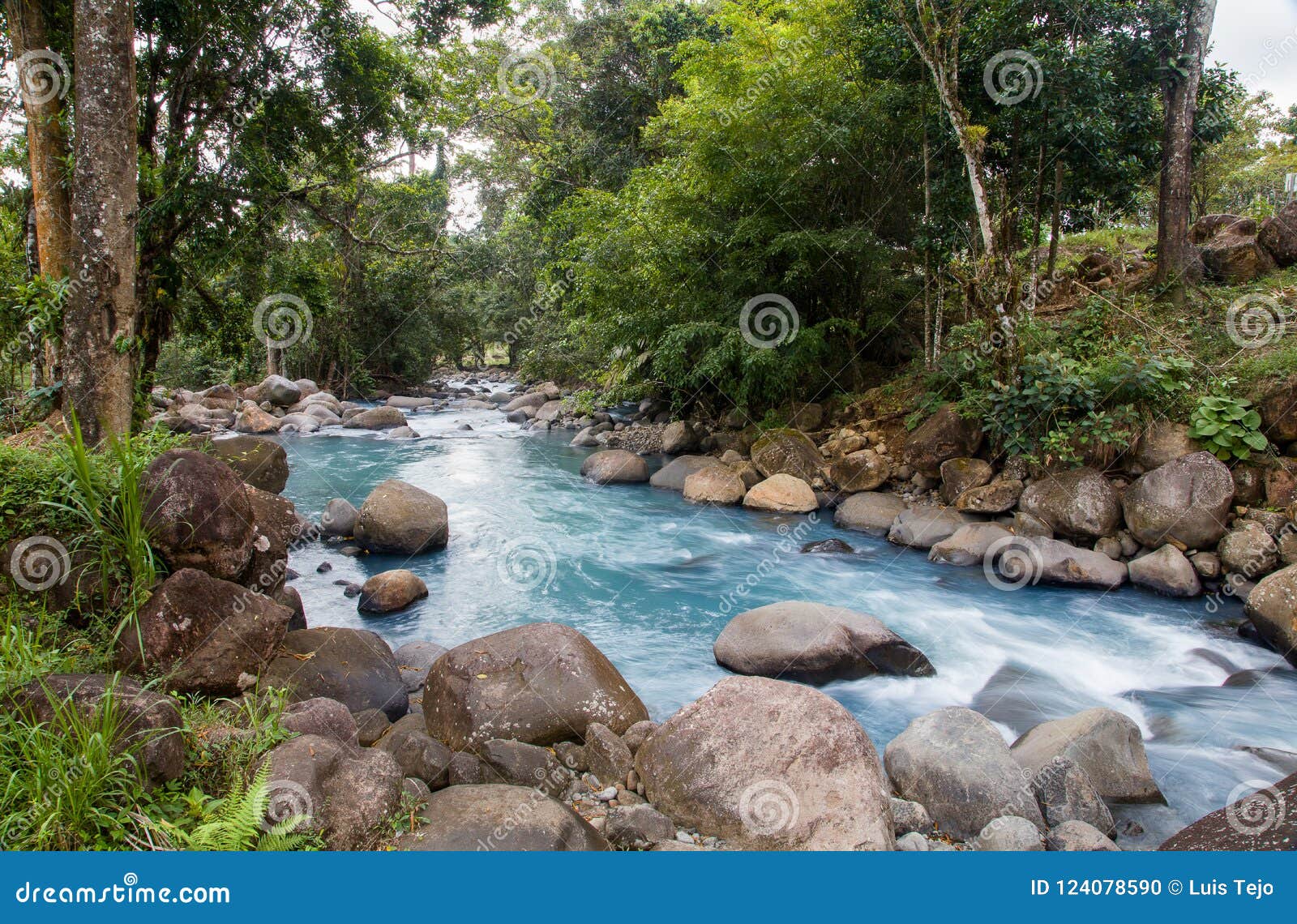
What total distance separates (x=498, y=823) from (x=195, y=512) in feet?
8.58

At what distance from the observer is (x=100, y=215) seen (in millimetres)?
5637

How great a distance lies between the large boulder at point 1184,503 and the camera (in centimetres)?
792

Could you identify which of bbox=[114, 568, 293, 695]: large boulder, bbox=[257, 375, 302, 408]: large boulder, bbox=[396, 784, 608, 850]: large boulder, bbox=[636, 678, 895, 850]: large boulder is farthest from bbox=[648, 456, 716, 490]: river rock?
bbox=[257, 375, 302, 408]: large boulder

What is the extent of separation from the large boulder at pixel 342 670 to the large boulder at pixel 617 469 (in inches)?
325

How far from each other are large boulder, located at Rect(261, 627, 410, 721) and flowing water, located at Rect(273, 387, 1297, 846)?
1.63 m

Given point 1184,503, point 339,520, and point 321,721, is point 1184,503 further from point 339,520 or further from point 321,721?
point 339,520

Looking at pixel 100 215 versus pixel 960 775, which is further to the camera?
pixel 100 215

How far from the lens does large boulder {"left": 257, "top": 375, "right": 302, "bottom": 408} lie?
69.4 ft

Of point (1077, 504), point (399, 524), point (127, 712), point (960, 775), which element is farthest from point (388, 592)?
point (1077, 504)

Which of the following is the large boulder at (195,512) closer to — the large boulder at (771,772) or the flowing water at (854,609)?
Result: the flowing water at (854,609)

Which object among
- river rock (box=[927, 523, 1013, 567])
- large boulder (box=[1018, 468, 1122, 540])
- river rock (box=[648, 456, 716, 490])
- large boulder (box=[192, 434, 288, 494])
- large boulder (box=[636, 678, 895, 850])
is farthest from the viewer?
river rock (box=[648, 456, 716, 490])

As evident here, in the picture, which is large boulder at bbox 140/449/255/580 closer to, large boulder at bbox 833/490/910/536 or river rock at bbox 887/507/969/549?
river rock at bbox 887/507/969/549

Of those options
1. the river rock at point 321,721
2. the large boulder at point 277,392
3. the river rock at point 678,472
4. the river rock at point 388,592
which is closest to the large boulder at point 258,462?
the river rock at point 388,592

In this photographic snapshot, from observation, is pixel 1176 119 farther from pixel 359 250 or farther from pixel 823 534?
pixel 359 250
